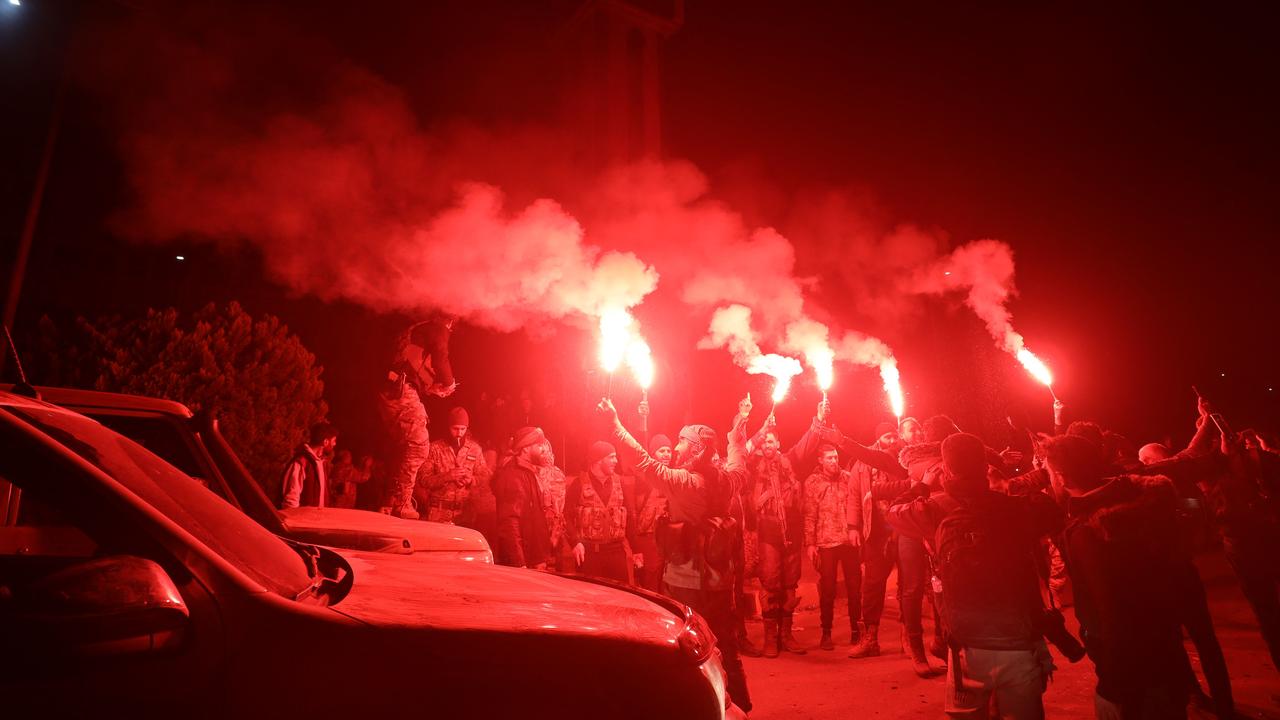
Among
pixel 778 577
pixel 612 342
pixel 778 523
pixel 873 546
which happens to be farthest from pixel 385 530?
pixel 873 546

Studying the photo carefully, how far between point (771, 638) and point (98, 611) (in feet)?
24.2

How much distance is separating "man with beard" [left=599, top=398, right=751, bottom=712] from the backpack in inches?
71.9

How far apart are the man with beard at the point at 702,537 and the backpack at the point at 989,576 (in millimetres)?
1827

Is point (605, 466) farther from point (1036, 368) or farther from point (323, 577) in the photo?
point (323, 577)

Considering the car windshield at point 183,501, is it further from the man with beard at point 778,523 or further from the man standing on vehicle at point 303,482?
the man with beard at point 778,523

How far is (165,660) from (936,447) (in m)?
6.32

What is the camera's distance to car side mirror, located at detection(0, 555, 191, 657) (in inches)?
56.2

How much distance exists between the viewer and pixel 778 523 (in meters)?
8.56

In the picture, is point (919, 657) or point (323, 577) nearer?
point (323, 577)

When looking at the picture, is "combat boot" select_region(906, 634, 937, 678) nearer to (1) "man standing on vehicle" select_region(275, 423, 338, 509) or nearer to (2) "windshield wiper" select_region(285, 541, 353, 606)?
(2) "windshield wiper" select_region(285, 541, 353, 606)

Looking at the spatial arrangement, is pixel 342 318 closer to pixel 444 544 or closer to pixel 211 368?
pixel 211 368

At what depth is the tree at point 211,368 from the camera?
787 centimetres

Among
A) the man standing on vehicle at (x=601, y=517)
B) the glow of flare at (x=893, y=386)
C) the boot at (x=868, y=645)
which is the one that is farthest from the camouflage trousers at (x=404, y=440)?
the glow of flare at (x=893, y=386)

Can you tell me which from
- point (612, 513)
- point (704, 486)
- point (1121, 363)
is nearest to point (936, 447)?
point (704, 486)
